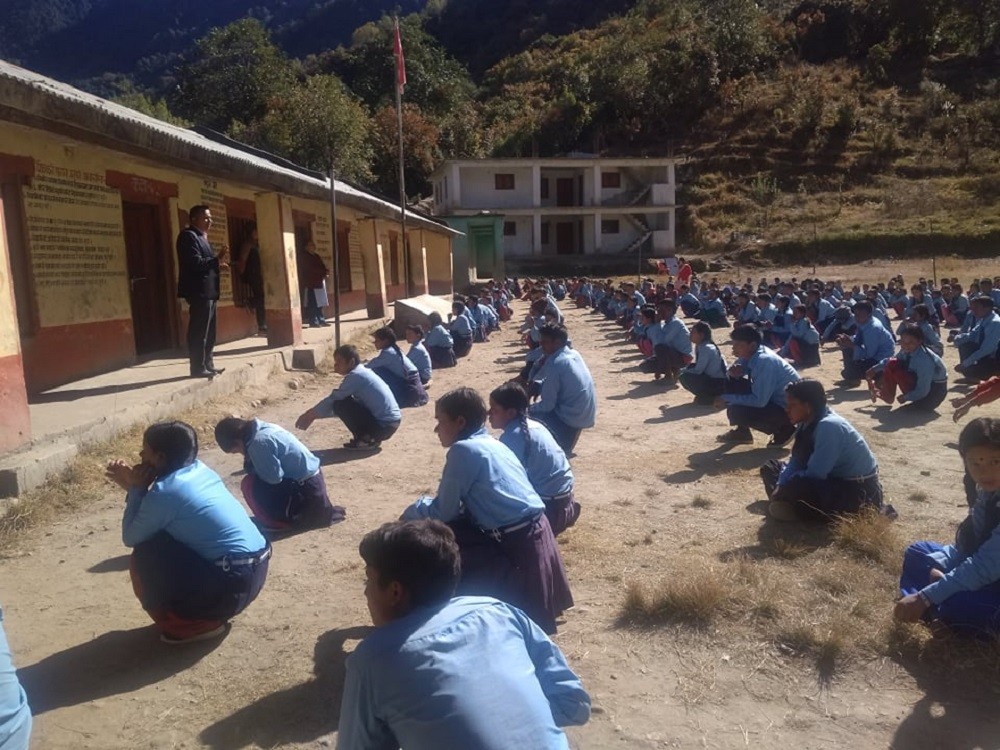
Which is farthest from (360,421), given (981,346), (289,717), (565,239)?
(565,239)

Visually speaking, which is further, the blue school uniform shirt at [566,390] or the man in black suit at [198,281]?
the man in black suit at [198,281]

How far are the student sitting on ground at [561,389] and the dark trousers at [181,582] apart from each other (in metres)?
3.16

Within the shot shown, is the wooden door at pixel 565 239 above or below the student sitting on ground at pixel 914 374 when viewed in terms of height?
above

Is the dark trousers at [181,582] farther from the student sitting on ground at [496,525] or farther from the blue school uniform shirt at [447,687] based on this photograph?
the blue school uniform shirt at [447,687]

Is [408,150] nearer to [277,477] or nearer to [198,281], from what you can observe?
[198,281]

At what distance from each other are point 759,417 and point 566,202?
1493 inches

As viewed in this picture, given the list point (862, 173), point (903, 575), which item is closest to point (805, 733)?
point (903, 575)

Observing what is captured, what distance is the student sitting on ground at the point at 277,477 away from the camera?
4676 mm

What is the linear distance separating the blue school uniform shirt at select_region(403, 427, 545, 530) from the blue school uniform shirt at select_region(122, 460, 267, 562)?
79 cm

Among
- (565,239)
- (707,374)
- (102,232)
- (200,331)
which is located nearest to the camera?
(200,331)

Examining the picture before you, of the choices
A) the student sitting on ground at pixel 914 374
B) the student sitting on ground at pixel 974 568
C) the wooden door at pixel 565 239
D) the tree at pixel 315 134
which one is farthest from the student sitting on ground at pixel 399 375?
the wooden door at pixel 565 239

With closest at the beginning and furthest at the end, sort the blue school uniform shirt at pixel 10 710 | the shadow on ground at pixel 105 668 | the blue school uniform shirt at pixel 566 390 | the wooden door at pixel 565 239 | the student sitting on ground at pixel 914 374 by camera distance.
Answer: the blue school uniform shirt at pixel 10 710 → the shadow on ground at pixel 105 668 → the blue school uniform shirt at pixel 566 390 → the student sitting on ground at pixel 914 374 → the wooden door at pixel 565 239

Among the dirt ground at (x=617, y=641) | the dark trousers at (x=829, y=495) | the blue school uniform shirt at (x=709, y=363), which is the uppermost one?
the blue school uniform shirt at (x=709, y=363)

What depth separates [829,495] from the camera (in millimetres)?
4789
